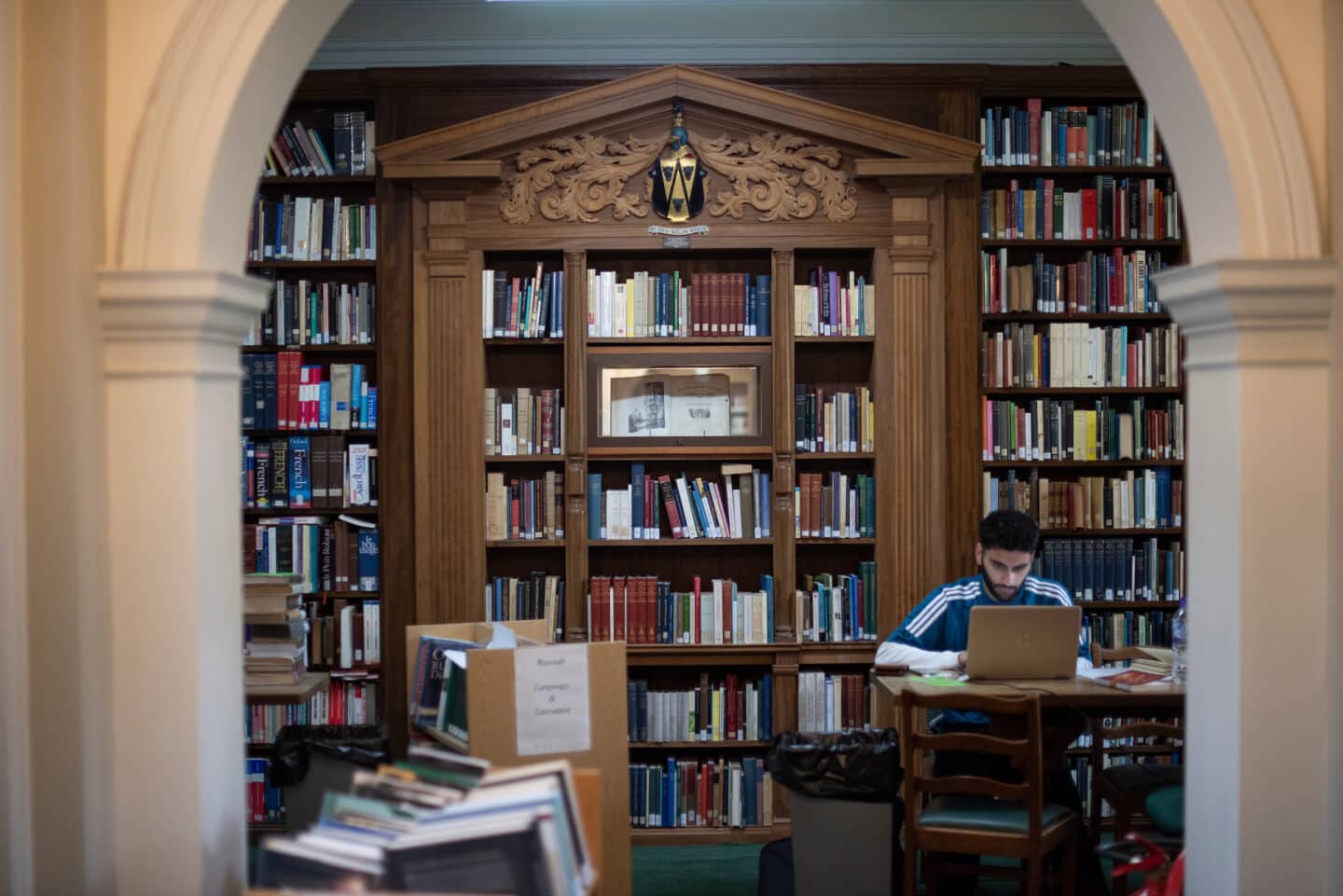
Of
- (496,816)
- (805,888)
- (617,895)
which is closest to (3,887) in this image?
(496,816)

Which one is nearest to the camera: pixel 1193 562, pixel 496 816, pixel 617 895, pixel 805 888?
pixel 496 816

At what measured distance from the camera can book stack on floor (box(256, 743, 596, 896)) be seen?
209 centimetres

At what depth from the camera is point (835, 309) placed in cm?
549

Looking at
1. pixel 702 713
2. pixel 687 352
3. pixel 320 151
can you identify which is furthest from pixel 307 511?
pixel 702 713

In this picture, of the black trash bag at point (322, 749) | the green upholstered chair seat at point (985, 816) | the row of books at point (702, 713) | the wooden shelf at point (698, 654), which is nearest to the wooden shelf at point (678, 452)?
the wooden shelf at point (698, 654)

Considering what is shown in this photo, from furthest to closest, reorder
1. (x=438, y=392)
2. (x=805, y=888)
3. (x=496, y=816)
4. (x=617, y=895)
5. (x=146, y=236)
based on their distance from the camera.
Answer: (x=438, y=392) < (x=805, y=888) < (x=617, y=895) < (x=146, y=236) < (x=496, y=816)

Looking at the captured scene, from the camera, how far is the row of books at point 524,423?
5484 mm

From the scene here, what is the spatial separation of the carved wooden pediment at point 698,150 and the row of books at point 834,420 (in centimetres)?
76

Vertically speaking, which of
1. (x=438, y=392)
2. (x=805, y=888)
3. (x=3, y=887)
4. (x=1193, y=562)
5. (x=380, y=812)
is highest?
(x=438, y=392)

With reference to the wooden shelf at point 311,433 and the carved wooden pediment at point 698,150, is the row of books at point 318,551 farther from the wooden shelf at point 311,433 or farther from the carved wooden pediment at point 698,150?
the carved wooden pediment at point 698,150

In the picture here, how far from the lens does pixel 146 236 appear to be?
8.37 feet

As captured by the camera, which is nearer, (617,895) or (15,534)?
(15,534)

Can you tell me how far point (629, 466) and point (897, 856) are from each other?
7.16ft

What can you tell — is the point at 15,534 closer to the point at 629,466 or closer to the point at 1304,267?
the point at 1304,267
